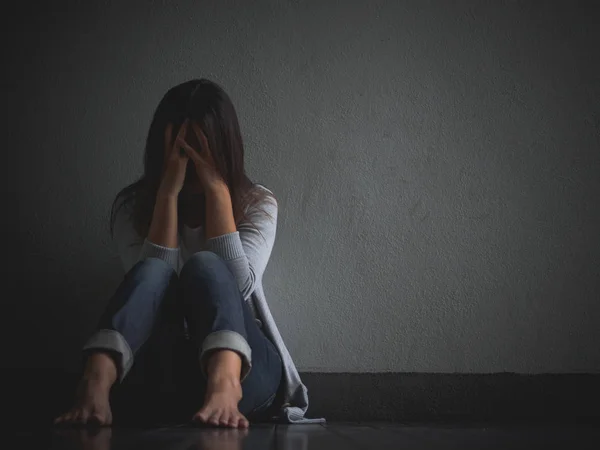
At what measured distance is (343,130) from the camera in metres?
1.82

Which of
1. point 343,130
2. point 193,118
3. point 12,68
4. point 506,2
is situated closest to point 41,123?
point 12,68

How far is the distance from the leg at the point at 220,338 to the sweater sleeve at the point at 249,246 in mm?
125

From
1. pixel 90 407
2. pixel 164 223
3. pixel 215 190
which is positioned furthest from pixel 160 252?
pixel 90 407

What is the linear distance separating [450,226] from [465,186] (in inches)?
4.8

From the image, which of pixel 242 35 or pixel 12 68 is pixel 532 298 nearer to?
pixel 242 35

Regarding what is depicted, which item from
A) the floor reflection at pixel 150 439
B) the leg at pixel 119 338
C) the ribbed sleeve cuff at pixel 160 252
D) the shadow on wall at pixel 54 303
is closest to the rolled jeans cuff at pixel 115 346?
the leg at pixel 119 338

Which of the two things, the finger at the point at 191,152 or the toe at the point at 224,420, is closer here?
the toe at the point at 224,420

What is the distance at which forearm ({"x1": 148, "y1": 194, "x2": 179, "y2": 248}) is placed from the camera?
1428 mm

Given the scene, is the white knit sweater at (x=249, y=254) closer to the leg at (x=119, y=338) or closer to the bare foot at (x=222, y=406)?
the leg at (x=119, y=338)

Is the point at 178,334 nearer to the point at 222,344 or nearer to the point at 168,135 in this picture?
the point at 222,344

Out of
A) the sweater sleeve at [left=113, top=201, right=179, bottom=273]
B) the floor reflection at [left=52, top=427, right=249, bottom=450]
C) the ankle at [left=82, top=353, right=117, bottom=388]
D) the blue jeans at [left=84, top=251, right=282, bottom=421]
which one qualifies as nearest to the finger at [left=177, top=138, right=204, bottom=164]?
the sweater sleeve at [left=113, top=201, right=179, bottom=273]

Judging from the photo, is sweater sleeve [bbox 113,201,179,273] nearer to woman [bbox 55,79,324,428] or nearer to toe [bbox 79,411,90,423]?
woman [bbox 55,79,324,428]

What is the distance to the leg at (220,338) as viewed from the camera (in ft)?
3.57

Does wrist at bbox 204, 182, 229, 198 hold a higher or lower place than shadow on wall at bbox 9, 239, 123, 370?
higher
